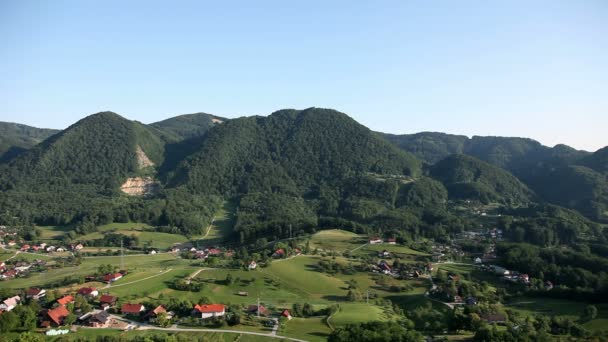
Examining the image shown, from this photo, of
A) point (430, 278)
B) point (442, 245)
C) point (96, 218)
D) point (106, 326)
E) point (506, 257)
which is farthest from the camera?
point (96, 218)

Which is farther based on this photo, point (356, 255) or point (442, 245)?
point (442, 245)

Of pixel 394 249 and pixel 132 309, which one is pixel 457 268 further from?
pixel 132 309

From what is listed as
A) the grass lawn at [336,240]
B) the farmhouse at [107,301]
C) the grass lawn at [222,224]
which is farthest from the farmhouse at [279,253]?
the grass lawn at [222,224]

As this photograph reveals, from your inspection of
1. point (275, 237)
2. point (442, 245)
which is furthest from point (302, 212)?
point (442, 245)

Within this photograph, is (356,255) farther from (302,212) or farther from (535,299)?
(302,212)

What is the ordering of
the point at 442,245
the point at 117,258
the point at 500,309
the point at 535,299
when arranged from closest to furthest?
the point at 500,309
the point at 535,299
the point at 117,258
the point at 442,245

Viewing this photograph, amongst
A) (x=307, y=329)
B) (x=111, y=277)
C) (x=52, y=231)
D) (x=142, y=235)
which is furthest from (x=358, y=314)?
(x=52, y=231)
